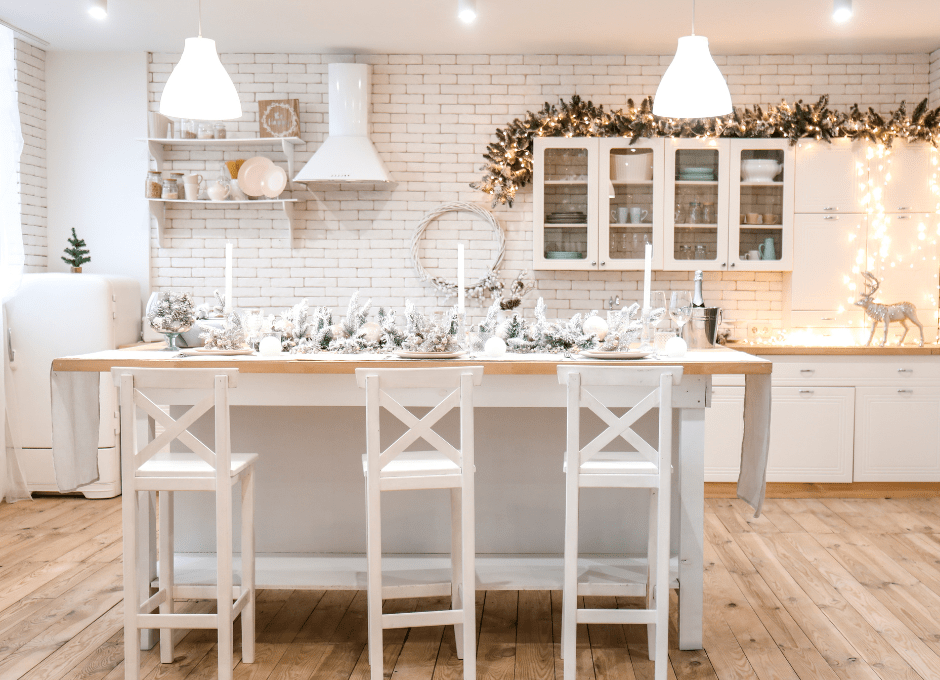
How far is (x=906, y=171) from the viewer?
16.6 feet

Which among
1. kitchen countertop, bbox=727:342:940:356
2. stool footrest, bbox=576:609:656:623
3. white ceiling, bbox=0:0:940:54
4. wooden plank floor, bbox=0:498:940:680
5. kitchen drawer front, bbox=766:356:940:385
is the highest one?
white ceiling, bbox=0:0:940:54

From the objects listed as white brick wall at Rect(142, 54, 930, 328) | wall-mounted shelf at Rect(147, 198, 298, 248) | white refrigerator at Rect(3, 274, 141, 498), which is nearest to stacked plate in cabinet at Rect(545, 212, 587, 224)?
white brick wall at Rect(142, 54, 930, 328)

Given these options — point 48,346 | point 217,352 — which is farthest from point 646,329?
point 48,346

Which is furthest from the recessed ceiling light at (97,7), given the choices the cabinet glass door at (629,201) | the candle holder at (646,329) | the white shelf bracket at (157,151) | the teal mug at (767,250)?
the teal mug at (767,250)

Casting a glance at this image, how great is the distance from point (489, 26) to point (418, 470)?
3.26 m

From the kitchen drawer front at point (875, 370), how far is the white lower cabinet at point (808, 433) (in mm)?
79

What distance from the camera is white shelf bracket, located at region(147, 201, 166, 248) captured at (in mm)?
5285

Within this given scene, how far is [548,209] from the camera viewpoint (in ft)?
16.8

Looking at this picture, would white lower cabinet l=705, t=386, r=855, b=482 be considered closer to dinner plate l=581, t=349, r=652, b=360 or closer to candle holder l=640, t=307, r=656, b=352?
candle holder l=640, t=307, r=656, b=352

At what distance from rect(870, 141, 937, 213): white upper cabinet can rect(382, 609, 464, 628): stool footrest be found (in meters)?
4.17

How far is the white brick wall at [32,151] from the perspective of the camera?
5082 mm

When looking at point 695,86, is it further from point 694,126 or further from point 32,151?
point 32,151

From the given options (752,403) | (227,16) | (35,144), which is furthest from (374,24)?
(752,403)

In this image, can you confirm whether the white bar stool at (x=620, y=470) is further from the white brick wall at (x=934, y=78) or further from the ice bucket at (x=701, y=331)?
the white brick wall at (x=934, y=78)
